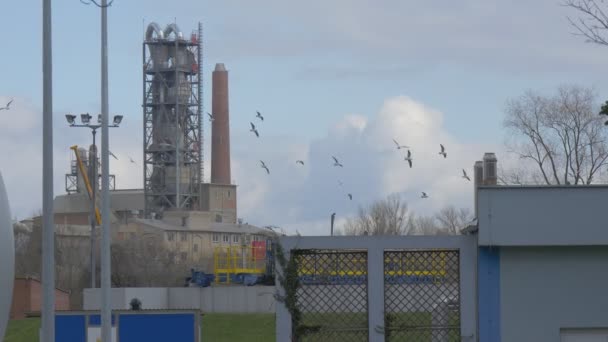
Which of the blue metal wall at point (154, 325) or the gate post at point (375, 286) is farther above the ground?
the gate post at point (375, 286)

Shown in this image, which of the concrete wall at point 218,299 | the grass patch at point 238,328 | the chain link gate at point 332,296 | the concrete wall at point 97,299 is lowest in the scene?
the grass patch at point 238,328

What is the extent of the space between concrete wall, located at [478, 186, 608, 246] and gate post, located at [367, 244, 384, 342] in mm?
1253

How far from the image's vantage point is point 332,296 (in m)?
15.6

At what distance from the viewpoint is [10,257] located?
13039 mm

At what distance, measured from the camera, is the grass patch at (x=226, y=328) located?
51719mm

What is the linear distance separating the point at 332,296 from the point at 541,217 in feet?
8.94

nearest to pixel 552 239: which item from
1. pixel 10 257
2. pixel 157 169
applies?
pixel 10 257

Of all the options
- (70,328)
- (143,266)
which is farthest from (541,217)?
(143,266)

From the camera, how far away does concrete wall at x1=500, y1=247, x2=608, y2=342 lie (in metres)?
15.5

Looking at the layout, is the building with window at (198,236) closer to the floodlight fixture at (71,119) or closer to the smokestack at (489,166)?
the floodlight fixture at (71,119)

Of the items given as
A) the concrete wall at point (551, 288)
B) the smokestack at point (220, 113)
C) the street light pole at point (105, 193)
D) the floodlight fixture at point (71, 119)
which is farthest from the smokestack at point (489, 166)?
the smokestack at point (220, 113)

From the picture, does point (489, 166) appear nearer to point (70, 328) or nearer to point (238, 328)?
point (70, 328)

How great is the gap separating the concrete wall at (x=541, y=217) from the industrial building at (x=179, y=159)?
90820mm

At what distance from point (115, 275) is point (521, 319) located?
70.8m
